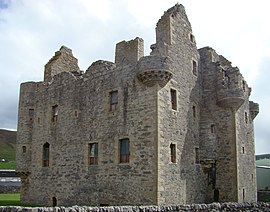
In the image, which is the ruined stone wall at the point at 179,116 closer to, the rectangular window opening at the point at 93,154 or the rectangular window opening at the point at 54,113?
the rectangular window opening at the point at 93,154

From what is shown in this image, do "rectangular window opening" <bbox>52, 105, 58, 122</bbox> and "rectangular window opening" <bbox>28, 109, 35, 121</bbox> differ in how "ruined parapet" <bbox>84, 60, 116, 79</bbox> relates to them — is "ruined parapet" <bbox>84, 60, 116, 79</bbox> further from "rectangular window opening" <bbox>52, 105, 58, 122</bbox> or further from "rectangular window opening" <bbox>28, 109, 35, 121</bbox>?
"rectangular window opening" <bbox>28, 109, 35, 121</bbox>

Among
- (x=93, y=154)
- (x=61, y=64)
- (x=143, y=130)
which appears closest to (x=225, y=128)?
(x=143, y=130)

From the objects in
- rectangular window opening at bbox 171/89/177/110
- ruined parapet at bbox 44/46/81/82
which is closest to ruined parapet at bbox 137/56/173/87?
rectangular window opening at bbox 171/89/177/110

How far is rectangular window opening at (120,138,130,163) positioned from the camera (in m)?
21.7

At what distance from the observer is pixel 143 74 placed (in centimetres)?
2106

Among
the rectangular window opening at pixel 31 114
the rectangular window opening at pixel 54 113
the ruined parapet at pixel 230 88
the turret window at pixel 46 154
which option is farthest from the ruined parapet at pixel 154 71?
the rectangular window opening at pixel 31 114

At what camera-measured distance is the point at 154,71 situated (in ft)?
67.9

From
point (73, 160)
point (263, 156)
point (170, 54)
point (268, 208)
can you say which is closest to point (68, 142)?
point (73, 160)

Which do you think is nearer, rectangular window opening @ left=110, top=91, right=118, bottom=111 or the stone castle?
the stone castle

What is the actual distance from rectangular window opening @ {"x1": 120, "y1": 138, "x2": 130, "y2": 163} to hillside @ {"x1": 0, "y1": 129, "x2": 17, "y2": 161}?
8062 cm

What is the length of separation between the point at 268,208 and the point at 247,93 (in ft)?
40.5

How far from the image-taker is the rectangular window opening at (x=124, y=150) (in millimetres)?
21703

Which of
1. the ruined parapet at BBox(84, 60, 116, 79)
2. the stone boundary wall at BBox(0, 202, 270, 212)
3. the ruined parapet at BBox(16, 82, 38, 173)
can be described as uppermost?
the ruined parapet at BBox(84, 60, 116, 79)

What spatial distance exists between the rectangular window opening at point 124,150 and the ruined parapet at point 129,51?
184 inches
